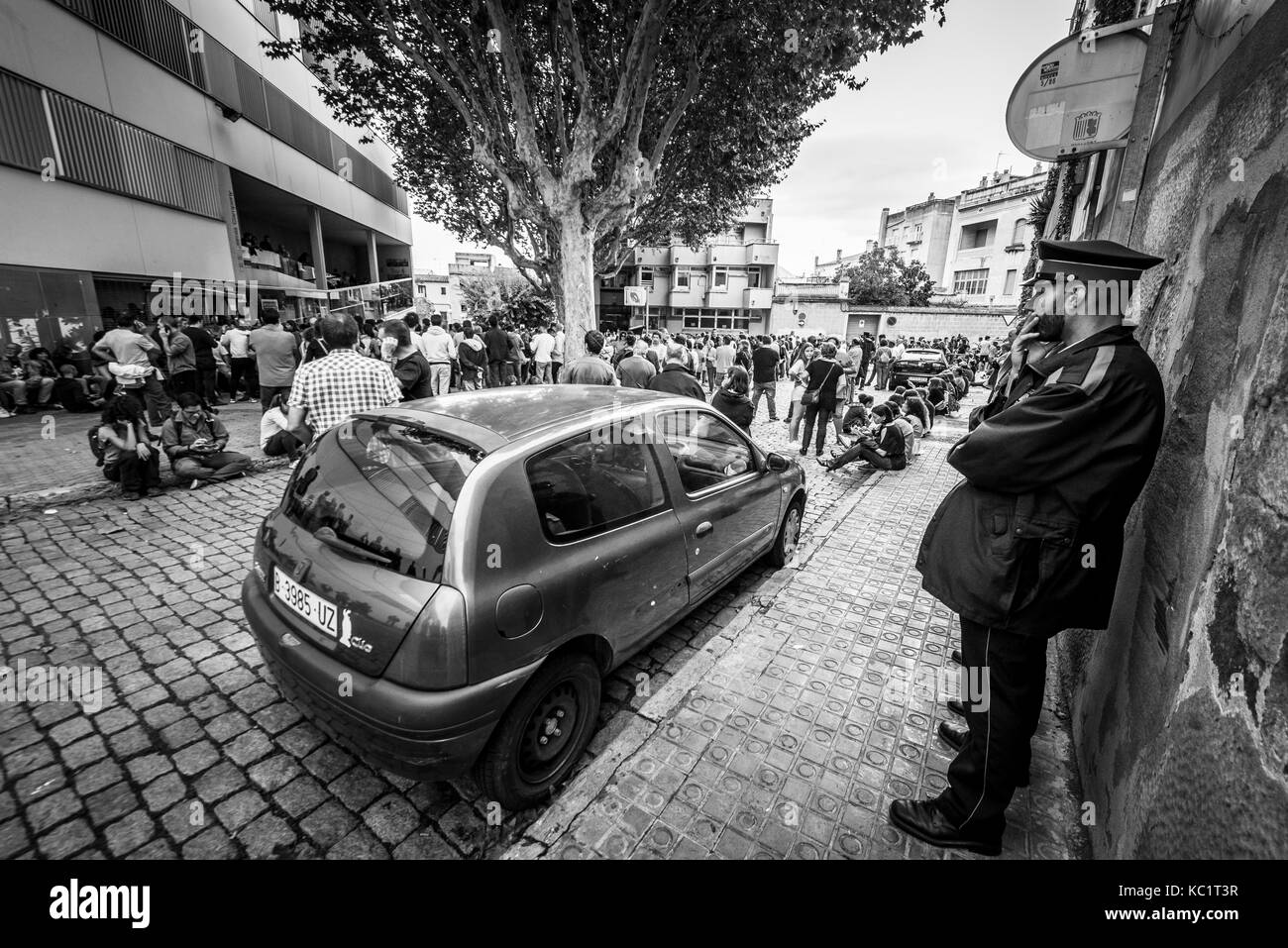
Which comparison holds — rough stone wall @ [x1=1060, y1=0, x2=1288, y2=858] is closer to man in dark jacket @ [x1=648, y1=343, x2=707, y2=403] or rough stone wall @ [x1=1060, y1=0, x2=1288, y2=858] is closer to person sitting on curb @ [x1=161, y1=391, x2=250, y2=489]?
man in dark jacket @ [x1=648, y1=343, x2=707, y2=403]

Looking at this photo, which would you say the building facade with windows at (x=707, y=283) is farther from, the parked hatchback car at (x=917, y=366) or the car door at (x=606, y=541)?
the car door at (x=606, y=541)

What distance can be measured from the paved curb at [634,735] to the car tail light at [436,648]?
2.56 ft

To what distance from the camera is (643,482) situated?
2.88 meters

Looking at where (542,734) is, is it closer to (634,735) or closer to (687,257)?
(634,735)

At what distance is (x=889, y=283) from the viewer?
35812 millimetres

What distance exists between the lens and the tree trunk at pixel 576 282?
10.6 metres

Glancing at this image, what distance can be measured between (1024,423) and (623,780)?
224cm

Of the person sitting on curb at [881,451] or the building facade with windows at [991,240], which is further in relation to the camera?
the building facade with windows at [991,240]

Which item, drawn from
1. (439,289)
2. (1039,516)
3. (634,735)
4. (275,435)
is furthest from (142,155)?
(439,289)

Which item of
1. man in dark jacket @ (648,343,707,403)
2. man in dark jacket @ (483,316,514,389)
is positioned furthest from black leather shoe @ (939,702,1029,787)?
man in dark jacket @ (483,316,514,389)

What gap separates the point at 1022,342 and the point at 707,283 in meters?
37.3

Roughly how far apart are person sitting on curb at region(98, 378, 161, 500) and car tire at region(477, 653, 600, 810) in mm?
6091

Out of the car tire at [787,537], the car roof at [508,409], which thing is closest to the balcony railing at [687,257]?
the car tire at [787,537]
